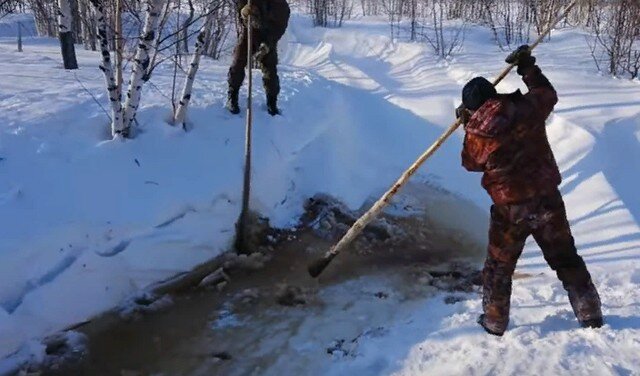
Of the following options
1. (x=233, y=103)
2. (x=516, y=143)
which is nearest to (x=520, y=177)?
(x=516, y=143)

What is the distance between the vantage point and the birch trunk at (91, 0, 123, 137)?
518 cm

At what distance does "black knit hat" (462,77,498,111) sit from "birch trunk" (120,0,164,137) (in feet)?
8.97

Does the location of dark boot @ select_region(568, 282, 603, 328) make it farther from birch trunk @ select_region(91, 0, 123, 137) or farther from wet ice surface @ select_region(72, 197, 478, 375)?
birch trunk @ select_region(91, 0, 123, 137)

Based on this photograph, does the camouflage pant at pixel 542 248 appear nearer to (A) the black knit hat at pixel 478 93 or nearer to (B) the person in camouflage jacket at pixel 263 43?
(A) the black knit hat at pixel 478 93

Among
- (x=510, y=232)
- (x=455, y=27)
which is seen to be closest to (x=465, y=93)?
(x=510, y=232)

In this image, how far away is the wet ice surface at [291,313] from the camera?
386 centimetres

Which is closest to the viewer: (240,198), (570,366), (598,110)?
(570,366)

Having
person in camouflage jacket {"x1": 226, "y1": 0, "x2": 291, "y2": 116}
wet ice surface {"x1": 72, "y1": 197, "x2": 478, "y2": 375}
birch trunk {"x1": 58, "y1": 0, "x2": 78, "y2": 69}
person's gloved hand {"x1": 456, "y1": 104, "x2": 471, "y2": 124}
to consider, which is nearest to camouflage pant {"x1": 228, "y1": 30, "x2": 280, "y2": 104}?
person in camouflage jacket {"x1": 226, "y1": 0, "x2": 291, "y2": 116}

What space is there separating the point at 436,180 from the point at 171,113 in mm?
2795

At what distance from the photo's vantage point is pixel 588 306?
3506mm

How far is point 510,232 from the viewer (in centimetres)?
353

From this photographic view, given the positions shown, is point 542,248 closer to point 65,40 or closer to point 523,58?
point 523,58

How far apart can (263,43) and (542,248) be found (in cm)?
377

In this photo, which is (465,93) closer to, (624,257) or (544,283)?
(544,283)
